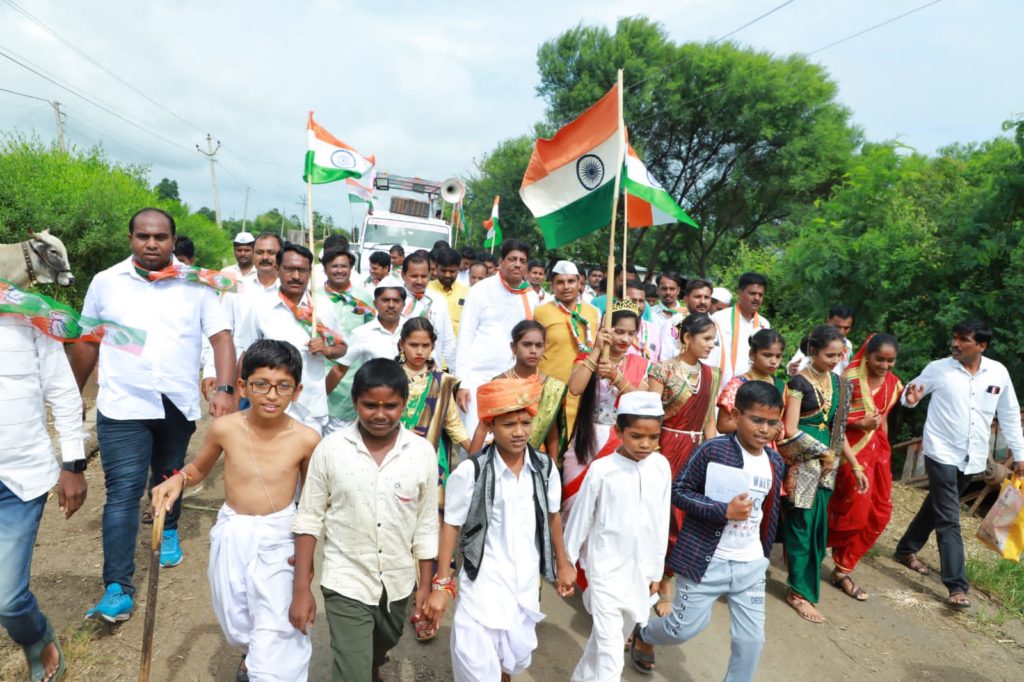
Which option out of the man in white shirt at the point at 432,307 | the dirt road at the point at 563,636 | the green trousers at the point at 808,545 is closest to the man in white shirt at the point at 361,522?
the dirt road at the point at 563,636

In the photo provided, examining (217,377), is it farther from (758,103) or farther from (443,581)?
(758,103)

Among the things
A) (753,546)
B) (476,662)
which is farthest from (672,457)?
(476,662)

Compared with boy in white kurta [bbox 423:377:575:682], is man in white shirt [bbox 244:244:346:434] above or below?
above

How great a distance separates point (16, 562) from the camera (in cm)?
264

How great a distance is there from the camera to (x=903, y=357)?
25.5 feet

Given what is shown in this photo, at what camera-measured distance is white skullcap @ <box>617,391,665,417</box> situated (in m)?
2.96

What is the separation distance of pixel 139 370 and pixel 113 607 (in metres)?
1.25

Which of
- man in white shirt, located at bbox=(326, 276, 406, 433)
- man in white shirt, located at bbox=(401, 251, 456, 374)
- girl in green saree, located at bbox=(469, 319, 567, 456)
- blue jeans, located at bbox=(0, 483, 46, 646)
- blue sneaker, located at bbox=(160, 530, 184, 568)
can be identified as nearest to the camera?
blue jeans, located at bbox=(0, 483, 46, 646)

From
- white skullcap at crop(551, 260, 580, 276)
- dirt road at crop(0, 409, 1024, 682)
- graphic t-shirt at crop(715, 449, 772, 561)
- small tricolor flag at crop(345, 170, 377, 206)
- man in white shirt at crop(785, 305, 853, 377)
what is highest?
small tricolor flag at crop(345, 170, 377, 206)

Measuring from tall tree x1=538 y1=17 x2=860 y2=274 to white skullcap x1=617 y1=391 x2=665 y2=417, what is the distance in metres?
20.4

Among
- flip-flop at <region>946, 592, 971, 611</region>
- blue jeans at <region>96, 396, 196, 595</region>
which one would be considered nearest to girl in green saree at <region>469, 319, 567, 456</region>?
blue jeans at <region>96, 396, 196, 595</region>

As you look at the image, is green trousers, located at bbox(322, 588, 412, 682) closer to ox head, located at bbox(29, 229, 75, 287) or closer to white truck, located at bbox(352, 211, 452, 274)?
ox head, located at bbox(29, 229, 75, 287)

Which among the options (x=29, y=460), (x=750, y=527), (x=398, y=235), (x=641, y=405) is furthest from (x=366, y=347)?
(x=398, y=235)

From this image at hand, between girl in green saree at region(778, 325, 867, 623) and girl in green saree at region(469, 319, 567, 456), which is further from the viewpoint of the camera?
girl in green saree at region(778, 325, 867, 623)
